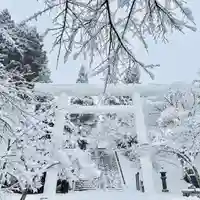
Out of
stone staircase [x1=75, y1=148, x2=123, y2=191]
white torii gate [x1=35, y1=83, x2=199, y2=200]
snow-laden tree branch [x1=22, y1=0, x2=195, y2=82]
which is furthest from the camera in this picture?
stone staircase [x1=75, y1=148, x2=123, y2=191]

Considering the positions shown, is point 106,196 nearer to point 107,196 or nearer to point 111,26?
point 107,196

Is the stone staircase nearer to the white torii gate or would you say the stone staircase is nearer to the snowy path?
the snowy path

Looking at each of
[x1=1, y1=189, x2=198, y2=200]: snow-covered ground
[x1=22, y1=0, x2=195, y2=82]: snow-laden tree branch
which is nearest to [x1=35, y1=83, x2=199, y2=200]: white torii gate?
[x1=1, y1=189, x2=198, y2=200]: snow-covered ground

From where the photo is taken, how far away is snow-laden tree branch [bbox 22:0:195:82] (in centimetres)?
193

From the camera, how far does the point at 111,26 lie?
6.52 ft

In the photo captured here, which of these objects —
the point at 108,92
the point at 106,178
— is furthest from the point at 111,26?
the point at 106,178

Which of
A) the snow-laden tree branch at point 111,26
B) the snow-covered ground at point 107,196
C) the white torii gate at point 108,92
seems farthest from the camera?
the white torii gate at point 108,92

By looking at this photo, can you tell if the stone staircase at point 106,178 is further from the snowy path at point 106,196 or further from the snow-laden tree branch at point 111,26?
the snow-laden tree branch at point 111,26

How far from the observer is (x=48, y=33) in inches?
79.9

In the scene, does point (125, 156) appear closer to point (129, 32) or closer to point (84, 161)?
point (84, 161)

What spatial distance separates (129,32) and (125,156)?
12901 mm

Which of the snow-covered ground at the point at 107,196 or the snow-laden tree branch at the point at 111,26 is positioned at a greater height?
the snow-laden tree branch at the point at 111,26

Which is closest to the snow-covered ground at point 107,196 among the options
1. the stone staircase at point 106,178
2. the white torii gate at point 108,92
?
the stone staircase at point 106,178

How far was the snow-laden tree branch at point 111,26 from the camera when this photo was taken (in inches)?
75.8
